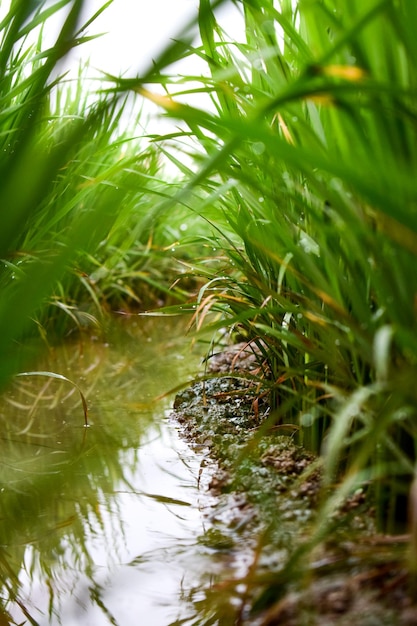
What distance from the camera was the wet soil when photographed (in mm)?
535

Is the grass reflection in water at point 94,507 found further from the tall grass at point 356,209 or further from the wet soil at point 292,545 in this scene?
the tall grass at point 356,209

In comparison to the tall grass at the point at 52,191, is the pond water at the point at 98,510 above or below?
below

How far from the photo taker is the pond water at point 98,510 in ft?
2.13

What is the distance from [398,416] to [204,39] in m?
0.66

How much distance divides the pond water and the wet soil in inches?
1.5

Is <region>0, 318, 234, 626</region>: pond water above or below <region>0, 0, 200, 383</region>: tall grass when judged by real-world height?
below

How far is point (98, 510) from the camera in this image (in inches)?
33.3

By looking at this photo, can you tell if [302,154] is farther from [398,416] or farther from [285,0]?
A: [285,0]

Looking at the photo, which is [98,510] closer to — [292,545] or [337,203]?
[292,545]

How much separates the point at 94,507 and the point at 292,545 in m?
0.32

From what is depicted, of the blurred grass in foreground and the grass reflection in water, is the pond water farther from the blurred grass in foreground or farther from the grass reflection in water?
the blurred grass in foreground

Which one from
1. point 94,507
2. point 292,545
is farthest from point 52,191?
point 292,545

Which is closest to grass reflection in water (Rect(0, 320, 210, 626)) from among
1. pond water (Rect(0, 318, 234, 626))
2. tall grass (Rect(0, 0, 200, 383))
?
pond water (Rect(0, 318, 234, 626))

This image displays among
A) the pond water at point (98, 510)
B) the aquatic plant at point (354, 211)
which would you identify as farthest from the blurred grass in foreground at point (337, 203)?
the pond water at point (98, 510)
